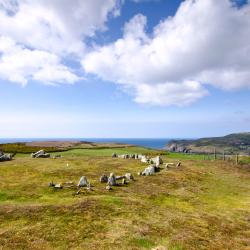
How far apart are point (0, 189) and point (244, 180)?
40.9 m

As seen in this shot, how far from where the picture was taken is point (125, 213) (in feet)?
104

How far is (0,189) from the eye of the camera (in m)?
40.7

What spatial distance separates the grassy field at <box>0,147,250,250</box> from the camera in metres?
25.4

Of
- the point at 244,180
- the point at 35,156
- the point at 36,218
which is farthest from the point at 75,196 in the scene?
the point at 35,156

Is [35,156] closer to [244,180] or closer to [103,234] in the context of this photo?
[244,180]

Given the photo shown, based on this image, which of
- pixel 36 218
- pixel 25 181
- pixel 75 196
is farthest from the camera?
pixel 25 181

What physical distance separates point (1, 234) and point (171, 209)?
60.6 ft

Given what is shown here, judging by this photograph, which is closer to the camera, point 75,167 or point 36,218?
point 36,218

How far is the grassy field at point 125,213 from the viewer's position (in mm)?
25438

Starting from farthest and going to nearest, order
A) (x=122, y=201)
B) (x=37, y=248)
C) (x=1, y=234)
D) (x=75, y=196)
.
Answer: (x=75, y=196) < (x=122, y=201) < (x=1, y=234) < (x=37, y=248)

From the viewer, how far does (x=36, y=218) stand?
29.5m

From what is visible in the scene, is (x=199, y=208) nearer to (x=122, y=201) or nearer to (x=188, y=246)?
(x=122, y=201)

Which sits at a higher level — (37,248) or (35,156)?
(35,156)

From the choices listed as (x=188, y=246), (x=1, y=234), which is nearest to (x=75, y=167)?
(x=1, y=234)
